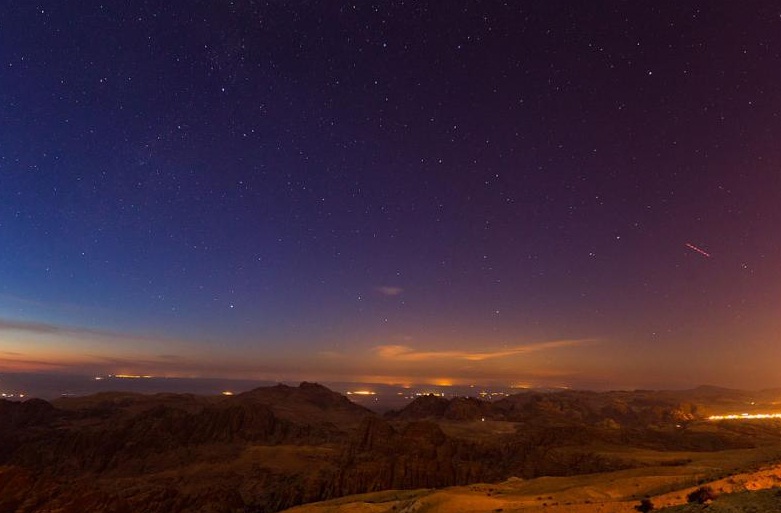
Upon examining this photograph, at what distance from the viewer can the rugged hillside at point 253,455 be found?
62.8m

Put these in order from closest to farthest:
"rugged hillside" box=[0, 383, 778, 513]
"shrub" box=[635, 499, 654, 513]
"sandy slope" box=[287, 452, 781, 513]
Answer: "shrub" box=[635, 499, 654, 513]
"sandy slope" box=[287, 452, 781, 513]
"rugged hillside" box=[0, 383, 778, 513]

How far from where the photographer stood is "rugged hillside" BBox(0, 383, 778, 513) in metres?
62.8

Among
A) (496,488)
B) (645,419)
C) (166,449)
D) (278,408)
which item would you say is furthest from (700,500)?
(645,419)

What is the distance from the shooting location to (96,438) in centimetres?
11681

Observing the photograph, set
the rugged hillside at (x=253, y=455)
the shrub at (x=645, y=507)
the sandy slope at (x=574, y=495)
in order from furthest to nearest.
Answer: the rugged hillside at (x=253, y=455), the sandy slope at (x=574, y=495), the shrub at (x=645, y=507)

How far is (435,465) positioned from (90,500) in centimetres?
5342

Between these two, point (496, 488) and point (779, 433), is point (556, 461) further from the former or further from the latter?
point (779, 433)

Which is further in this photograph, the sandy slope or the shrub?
the sandy slope

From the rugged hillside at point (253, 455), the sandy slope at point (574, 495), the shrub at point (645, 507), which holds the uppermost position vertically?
the shrub at point (645, 507)

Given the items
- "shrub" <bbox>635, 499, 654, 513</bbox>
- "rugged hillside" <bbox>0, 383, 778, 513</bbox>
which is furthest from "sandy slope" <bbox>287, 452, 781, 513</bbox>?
"rugged hillside" <bbox>0, 383, 778, 513</bbox>

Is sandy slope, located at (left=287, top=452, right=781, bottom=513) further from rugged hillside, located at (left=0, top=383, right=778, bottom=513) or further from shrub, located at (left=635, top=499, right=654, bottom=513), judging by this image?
rugged hillside, located at (left=0, top=383, right=778, bottom=513)

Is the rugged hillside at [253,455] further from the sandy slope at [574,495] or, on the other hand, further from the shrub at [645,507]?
the shrub at [645,507]

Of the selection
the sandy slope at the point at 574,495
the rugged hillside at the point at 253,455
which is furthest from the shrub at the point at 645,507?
the rugged hillside at the point at 253,455

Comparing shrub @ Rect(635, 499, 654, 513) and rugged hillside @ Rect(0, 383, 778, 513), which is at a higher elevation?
shrub @ Rect(635, 499, 654, 513)
